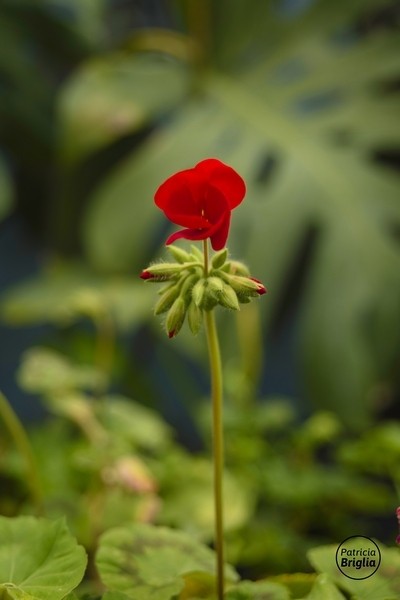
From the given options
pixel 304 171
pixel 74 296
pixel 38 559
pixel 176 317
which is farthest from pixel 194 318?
pixel 304 171

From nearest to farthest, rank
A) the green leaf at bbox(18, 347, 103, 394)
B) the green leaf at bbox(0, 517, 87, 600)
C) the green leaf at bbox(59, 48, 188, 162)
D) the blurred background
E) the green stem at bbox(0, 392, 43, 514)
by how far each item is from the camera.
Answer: the green leaf at bbox(0, 517, 87, 600) → the green stem at bbox(0, 392, 43, 514) → the green leaf at bbox(18, 347, 103, 394) → the blurred background → the green leaf at bbox(59, 48, 188, 162)

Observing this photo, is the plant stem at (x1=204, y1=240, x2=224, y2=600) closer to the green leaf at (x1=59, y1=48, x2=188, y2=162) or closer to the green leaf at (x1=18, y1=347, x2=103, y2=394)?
the green leaf at (x1=18, y1=347, x2=103, y2=394)

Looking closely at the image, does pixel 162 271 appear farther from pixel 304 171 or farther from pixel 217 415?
pixel 304 171

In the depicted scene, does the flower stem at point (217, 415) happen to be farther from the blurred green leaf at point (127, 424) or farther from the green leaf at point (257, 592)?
the blurred green leaf at point (127, 424)

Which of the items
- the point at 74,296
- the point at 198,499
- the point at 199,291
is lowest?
the point at 199,291

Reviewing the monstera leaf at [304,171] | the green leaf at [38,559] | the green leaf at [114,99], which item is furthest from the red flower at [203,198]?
the green leaf at [114,99]

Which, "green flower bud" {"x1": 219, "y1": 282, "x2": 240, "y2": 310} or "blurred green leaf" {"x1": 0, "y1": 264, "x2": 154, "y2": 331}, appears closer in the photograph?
"green flower bud" {"x1": 219, "y1": 282, "x2": 240, "y2": 310}

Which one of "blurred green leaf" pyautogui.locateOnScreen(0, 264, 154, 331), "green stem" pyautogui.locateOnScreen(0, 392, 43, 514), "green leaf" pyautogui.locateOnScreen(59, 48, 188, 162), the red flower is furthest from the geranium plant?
"green leaf" pyautogui.locateOnScreen(59, 48, 188, 162)

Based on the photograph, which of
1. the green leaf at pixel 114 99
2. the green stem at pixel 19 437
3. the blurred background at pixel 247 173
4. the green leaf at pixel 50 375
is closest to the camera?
the green stem at pixel 19 437
